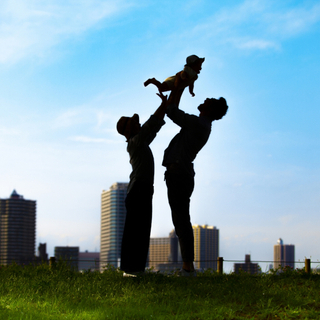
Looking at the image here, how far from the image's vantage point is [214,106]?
873 cm

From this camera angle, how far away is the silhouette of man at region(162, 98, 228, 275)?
8.37 metres

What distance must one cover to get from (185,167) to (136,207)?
1.15 meters

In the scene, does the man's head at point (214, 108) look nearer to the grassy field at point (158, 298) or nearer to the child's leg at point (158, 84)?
the child's leg at point (158, 84)

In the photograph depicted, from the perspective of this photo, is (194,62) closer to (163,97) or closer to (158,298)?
(163,97)

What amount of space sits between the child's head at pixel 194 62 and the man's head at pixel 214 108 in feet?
2.43

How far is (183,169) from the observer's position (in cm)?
836

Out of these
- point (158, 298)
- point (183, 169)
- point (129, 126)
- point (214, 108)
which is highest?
point (214, 108)

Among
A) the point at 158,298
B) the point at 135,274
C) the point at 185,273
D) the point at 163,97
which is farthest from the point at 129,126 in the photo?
the point at 158,298

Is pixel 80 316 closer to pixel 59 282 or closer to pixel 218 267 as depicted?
pixel 59 282

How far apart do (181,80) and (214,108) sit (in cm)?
85

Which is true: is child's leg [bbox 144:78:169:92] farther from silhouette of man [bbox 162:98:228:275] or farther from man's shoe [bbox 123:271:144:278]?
man's shoe [bbox 123:271:144:278]

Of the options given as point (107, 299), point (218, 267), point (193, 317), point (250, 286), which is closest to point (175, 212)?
point (250, 286)

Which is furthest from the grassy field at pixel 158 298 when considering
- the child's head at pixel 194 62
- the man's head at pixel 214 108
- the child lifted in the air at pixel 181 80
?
the child's head at pixel 194 62

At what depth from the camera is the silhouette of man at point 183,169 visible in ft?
27.5
